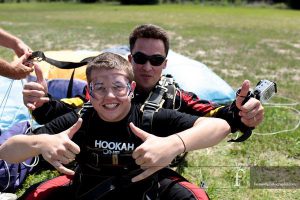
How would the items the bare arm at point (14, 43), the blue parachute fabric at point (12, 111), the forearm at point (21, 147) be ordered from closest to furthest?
the forearm at point (21, 147)
the bare arm at point (14, 43)
the blue parachute fabric at point (12, 111)

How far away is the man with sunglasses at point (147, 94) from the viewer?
3.63 m

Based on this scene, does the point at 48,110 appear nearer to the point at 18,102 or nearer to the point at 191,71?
the point at 18,102

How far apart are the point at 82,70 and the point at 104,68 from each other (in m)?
4.19

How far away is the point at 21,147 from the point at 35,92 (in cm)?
73

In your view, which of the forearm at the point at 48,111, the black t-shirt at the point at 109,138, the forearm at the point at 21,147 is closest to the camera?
the forearm at the point at 21,147

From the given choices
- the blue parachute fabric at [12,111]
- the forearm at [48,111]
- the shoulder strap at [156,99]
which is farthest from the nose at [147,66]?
the blue parachute fabric at [12,111]

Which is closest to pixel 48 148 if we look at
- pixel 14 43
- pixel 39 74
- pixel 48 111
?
pixel 39 74

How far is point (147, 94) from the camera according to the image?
4.09 m

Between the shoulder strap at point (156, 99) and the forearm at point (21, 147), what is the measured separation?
0.83 m

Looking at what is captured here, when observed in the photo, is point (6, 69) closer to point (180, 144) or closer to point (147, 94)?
point (147, 94)

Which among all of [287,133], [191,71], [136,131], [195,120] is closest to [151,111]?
[195,120]

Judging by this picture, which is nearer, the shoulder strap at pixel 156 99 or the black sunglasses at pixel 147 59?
the shoulder strap at pixel 156 99

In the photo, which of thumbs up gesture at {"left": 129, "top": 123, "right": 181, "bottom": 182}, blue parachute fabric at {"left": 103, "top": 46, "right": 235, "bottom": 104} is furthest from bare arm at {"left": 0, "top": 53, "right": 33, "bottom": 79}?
blue parachute fabric at {"left": 103, "top": 46, "right": 235, "bottom": 104}

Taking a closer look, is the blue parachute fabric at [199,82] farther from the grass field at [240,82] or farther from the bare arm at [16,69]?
the bare arm at [16,69]
